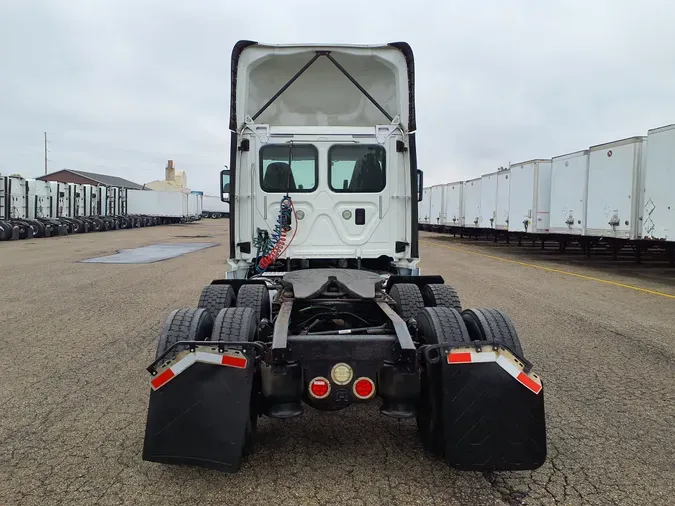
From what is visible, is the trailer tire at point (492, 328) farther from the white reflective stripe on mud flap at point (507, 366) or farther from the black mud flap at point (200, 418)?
the black mud flap at point (200, 418)

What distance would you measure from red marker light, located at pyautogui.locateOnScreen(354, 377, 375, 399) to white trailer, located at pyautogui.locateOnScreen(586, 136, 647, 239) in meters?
13.7

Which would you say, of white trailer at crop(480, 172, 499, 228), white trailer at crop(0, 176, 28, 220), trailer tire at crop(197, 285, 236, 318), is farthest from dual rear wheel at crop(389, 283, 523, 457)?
white trailer at crop(0, 176, 28, 220)

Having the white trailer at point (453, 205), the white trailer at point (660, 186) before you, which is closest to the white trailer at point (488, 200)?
the white trailer at point (453, 205)

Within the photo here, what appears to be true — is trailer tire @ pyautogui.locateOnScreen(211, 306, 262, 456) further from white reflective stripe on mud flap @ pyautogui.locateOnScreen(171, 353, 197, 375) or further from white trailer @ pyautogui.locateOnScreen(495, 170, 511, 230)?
white trailer @ pyautogui.locateOnScreen(495, 170, 511, 230)

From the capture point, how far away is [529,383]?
289 centimetres

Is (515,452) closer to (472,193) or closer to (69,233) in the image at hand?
(472,193)

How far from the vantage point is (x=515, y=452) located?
288 centimetres

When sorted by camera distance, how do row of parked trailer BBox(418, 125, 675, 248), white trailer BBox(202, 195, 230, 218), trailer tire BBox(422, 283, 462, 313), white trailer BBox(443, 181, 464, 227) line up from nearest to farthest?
trailer tire BBox(422, 283, 462, 313) → row of parked trailer BBox(418, 125, 675, 248) → white trailer BBox(443, 181, 464, 227) → white trailer BBox(202, 195, 230, 218)

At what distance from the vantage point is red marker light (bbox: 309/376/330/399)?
3.05m

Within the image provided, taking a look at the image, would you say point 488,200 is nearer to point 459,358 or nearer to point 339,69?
point 339,69

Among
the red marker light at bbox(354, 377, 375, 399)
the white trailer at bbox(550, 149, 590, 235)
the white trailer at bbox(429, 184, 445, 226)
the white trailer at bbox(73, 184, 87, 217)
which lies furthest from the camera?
the white trailer at bbox(429, 184, 445, 226)

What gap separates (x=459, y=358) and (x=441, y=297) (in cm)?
183

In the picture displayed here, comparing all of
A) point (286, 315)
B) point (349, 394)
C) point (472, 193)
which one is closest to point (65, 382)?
point (286, 315)

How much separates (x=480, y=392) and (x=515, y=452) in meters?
0.37
